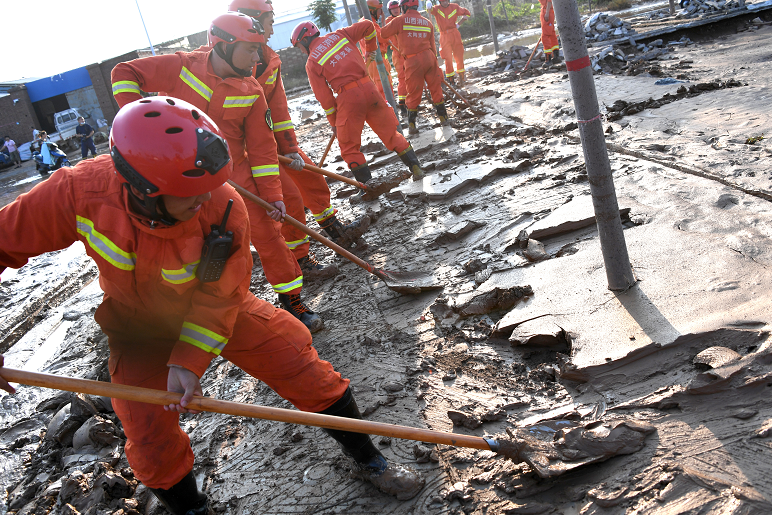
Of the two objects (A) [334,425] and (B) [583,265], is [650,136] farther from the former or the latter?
(A) [334,425]

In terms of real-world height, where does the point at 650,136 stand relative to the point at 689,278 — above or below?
above

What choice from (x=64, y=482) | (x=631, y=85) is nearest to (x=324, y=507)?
(x=64, y=482)

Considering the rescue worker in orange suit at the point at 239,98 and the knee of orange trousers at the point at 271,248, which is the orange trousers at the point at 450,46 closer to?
the rescue worker in orange suit at the point at 239,98

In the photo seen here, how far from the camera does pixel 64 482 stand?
270cm

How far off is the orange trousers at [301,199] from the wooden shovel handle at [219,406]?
2462mm

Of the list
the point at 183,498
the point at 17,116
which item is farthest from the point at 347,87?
the point at 17,116

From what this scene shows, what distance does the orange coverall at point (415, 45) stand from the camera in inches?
300

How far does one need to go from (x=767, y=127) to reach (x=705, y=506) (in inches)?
165

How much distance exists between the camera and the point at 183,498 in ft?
7.15

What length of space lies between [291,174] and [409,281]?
1.65 m

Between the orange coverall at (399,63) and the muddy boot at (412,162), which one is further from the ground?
the orange coverall at (399,63)

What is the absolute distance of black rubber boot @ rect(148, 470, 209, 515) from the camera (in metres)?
2.13

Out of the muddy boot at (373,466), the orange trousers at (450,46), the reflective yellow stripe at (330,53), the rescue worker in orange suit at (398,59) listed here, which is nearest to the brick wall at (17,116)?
the orange trousers at (450,46)

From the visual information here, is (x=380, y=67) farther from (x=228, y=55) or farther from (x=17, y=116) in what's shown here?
(x=17, y=116)
